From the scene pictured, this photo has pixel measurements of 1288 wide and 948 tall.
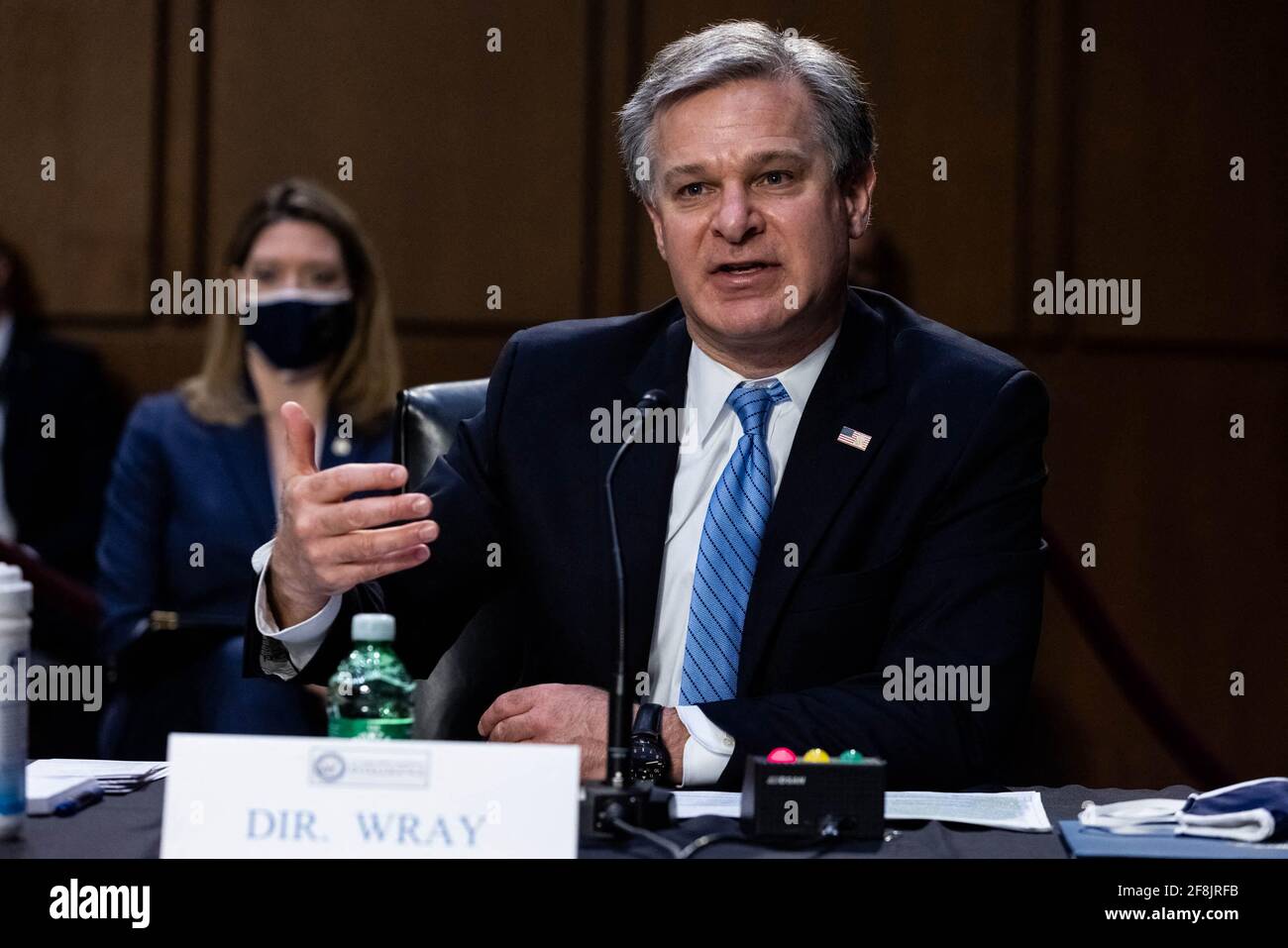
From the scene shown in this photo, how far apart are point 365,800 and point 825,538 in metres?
1.01

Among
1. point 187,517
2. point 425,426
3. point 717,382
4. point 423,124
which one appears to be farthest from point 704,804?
point 423,124

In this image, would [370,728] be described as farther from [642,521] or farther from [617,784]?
[642,521]

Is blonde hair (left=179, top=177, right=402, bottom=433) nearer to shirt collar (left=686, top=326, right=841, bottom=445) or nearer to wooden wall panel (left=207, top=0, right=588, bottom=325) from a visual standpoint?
wooden wall panel (left=207, top=0, right=588, bottom=325)

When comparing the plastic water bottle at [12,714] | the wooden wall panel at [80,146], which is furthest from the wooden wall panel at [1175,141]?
the plastic water bottle at [12,714]

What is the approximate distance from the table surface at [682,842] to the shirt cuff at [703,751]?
327 mm

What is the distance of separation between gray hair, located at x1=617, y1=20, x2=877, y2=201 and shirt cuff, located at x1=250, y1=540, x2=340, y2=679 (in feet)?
2.67

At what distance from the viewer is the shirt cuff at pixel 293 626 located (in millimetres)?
1730

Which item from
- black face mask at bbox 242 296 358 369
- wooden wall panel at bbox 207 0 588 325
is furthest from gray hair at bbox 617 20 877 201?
wooden wall panel at bbox 207 0 588 325

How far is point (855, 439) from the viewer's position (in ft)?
6.70

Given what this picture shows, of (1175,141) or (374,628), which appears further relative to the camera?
(1175,141)

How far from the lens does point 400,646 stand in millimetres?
2062

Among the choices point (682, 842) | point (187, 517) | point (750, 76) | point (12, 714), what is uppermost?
point (750, 76)
